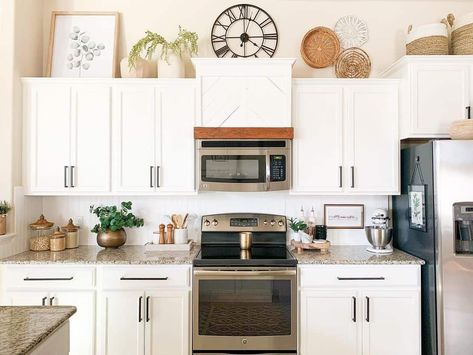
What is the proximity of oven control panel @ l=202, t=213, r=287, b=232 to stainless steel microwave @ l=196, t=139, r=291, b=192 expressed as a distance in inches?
14.6

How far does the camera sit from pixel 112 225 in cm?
282

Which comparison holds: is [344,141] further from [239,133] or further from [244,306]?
[244,306]

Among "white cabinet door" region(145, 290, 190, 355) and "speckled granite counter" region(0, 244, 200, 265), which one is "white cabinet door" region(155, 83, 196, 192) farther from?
"white cabinet door" region(145, 290, 190, 355)

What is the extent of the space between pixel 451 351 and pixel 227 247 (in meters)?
1.66

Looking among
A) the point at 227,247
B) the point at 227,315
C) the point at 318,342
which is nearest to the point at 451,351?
the point at 318,342

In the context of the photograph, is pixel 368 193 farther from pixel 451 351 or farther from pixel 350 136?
pixel 451 351

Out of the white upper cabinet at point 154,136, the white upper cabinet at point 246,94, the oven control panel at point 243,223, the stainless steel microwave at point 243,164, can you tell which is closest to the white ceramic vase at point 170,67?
the white upper cabinet at point 154,136

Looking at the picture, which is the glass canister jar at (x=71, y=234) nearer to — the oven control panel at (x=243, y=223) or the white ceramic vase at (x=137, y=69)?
the oven control panel at (x=243, y=223)

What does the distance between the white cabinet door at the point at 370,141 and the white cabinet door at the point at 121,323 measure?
1.78 m

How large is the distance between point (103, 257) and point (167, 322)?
647 mm

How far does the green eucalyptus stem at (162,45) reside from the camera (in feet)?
9.38

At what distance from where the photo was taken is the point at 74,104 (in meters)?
2.79

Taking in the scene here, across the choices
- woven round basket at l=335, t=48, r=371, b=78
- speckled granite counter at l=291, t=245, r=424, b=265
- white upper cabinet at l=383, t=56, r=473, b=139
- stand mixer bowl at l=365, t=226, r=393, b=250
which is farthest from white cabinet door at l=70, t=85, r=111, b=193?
white upper cabinet at l=383, t=56, r=473, b=139

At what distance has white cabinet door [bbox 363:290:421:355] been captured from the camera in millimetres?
2455
